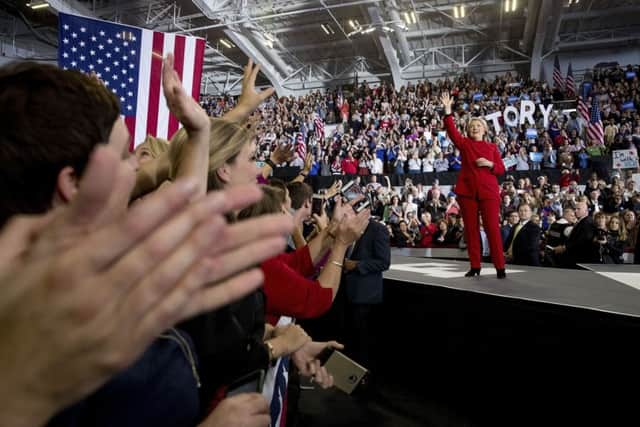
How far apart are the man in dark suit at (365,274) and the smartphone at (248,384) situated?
237 centimetres

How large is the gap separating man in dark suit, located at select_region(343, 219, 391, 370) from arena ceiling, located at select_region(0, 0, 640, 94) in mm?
11875

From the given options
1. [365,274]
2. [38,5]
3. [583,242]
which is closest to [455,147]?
[583,242]

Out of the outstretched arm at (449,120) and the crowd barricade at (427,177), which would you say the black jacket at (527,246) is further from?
the crowd barricade at (427,177)

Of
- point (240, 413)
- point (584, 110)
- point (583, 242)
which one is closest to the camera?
point (240, 413)

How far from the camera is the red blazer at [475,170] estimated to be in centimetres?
387

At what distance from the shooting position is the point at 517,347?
235cm

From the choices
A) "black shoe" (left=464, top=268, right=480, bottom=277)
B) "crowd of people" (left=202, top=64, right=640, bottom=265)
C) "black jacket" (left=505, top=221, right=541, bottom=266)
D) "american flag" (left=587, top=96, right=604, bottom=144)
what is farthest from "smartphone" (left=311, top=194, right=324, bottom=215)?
"american flag" (left=587, top=96, right=604, bottom=144)

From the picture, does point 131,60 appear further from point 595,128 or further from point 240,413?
point 595,128

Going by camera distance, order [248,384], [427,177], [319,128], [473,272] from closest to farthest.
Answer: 1. [248,384]
2. [473,272]
3. [427,177]
4. [319,128]

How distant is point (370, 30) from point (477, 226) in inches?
482

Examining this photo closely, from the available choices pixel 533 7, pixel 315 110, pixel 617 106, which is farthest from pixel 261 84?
pixel 617 106

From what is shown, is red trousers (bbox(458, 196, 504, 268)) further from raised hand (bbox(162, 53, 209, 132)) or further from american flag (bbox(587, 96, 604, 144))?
american flag (bbox(587, 96, 604, 144))

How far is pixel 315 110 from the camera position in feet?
59.1

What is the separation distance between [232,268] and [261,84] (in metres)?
23.3
